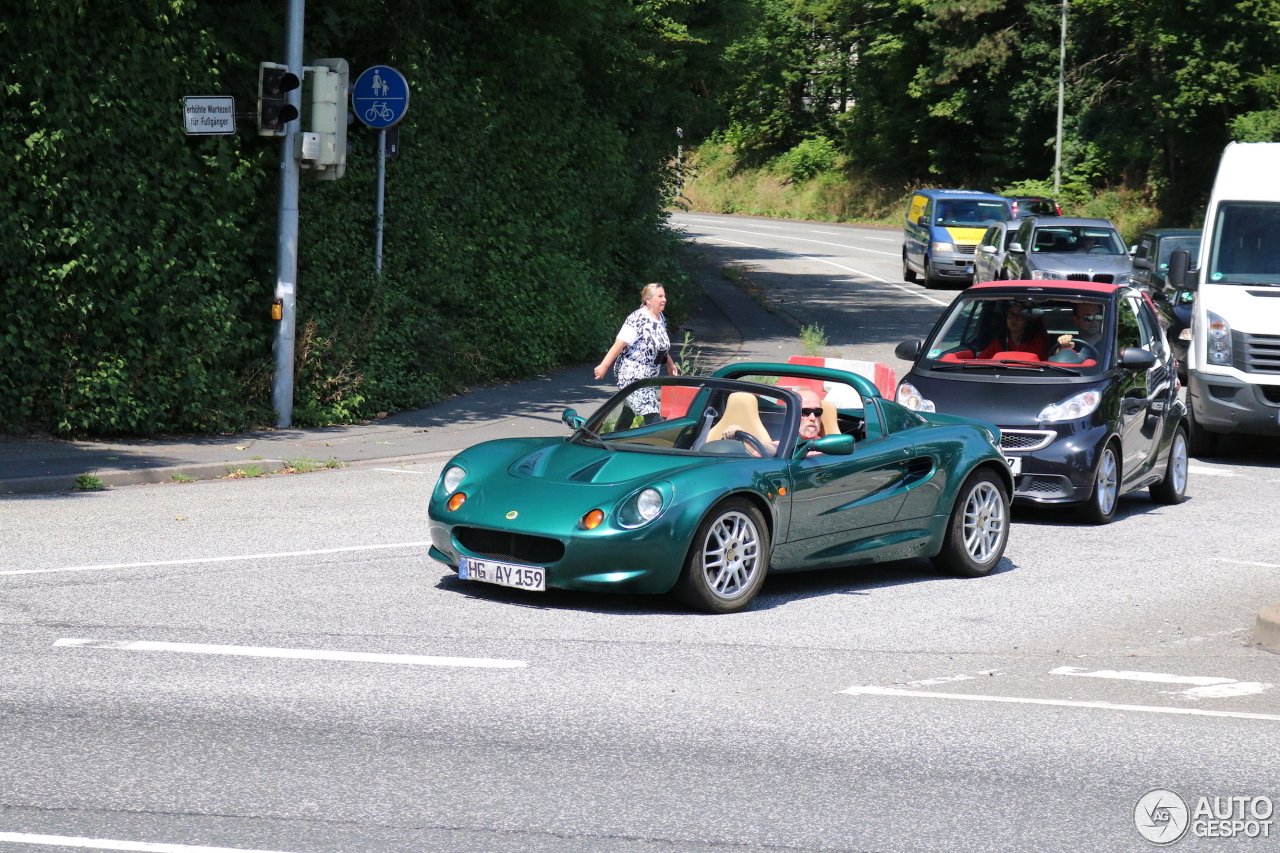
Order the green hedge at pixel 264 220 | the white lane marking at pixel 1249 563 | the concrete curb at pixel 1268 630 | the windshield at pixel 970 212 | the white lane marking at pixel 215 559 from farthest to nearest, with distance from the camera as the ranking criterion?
the windshield at pixel 970 212, the green hedge at pixel 264 220, the white lane marking at pixel 1249 563, the white lane marking at pixel 215 559, the concrete curb at pixel 1268 630

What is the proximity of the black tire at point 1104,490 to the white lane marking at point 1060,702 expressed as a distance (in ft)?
16.4

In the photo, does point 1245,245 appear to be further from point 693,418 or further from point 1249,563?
point 693,418

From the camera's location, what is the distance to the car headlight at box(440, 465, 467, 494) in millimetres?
8883

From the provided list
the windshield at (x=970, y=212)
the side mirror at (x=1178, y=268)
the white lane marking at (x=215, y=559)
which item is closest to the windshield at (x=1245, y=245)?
the side mirror at (x=1178, y=268)

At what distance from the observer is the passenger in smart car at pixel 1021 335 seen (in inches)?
503

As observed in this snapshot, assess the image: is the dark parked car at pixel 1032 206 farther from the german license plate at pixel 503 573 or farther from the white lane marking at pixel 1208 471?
the german license plate at pixel 503 573

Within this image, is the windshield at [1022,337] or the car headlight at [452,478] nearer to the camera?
the car headlight at [452,478]

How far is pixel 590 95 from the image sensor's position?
24.5m

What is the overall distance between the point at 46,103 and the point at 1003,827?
37.4 ft

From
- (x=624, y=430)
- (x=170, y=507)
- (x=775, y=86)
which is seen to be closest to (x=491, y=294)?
(x=170, y=507)

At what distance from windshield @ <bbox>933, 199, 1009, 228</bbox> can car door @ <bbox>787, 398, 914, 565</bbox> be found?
27454mm

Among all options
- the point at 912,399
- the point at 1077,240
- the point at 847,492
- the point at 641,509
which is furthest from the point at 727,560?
the point at 1077,240

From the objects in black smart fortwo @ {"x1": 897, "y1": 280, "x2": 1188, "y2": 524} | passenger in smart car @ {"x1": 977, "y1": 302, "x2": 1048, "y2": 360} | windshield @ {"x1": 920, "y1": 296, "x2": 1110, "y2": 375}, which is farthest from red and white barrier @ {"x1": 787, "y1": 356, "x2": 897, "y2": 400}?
passenger in smart car @ {"x1": 977, "y1": 302, "x2": 1048, "y2": 360}

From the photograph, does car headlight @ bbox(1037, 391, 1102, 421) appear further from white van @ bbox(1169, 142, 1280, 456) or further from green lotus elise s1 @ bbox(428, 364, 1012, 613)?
white van @ bbox(1169, 142, 1280, 456)
